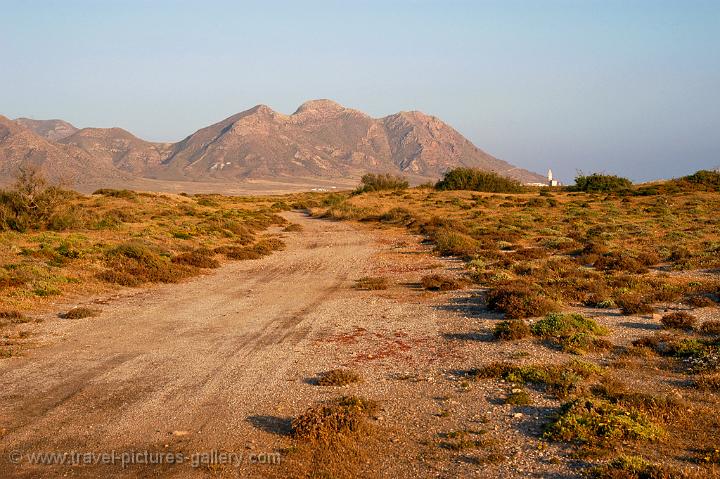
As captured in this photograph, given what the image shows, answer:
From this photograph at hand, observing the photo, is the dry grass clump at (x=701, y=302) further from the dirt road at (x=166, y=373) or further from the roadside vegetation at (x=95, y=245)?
the roadside vegetation at (x=95, y=245)

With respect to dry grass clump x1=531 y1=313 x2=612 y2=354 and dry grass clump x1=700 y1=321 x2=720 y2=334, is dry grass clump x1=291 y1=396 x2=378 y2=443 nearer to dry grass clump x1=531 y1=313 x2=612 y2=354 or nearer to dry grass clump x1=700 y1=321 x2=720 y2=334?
dry grass clump x1=531 y1=313 x2=612 y2=354

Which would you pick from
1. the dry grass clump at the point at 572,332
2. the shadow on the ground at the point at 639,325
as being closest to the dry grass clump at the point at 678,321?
the shadow on the ground at the point at 639,325

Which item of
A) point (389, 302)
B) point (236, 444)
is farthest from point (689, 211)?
point (236, 444)

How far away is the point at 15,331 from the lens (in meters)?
12.1

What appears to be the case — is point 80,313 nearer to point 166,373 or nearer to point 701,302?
point 166,373

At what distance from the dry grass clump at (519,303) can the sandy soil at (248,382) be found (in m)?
0.57

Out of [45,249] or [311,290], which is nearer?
[311,290]

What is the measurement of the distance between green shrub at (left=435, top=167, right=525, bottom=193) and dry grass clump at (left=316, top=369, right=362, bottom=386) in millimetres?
55711

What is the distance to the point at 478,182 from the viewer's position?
64.2m

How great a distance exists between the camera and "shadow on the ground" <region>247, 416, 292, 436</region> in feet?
24.1

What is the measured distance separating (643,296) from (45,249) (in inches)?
770

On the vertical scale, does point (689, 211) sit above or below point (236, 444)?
above

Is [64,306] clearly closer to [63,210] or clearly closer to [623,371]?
[623,371]

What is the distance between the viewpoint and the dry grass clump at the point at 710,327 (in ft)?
36.0
